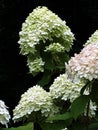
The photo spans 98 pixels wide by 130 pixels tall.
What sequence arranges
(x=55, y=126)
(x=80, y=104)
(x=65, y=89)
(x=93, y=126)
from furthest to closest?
(x=65, y=89), (x=55, y=126), (x=93, y=126), (x=80, y=104)

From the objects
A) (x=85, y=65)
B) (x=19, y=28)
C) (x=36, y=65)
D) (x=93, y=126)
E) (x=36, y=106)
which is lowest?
(x=93, y=126)

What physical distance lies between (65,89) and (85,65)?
606mm

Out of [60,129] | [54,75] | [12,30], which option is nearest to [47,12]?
[54,75]

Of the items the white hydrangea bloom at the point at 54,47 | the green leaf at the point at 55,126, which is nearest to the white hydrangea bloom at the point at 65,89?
the green leaf at the point at 55,126

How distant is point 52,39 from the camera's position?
3.90 metres

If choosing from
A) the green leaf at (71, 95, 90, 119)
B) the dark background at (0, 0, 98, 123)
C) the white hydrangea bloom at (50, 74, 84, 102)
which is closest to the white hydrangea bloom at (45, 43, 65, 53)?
the white hydrangea bloom at (50, 74, 84, 102)

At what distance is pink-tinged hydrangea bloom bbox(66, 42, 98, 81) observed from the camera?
8.91ft

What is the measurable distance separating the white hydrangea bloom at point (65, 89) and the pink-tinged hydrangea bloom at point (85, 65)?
0.45 m

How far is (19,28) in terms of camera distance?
8.57m

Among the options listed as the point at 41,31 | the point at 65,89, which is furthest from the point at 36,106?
the point at 41,31

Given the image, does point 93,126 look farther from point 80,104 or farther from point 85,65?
point 85,65

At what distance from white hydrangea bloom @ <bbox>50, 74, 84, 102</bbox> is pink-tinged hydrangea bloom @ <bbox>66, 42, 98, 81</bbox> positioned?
0.45 metres

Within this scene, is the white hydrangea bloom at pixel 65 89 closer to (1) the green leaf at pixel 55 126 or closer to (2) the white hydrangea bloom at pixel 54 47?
(1) the green leaf at pixel 55 126

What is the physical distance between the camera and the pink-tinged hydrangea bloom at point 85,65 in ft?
8.91
